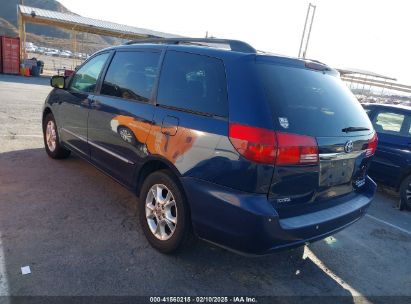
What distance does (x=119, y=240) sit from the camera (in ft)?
11.4

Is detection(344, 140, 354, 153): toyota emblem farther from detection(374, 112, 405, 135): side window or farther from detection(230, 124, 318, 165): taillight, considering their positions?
detection(374, 112, 405, 135): side window

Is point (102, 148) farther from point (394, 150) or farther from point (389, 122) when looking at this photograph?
point (389, 122)

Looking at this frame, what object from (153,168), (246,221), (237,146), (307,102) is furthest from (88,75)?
(246,221)

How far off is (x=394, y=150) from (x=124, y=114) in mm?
4592

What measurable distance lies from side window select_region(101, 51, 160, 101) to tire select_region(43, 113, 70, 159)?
A: 1.77m

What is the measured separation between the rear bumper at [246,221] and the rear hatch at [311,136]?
0.11 m

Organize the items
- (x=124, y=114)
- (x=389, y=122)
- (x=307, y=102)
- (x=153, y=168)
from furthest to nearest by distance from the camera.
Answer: (x=389, y=122) < (x=124, y=114) < (x=153, y=168) < (x=307, y=102)

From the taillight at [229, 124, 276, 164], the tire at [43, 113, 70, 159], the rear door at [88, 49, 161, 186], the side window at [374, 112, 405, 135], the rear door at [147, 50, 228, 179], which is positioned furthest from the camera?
the side window at [374, 112, 405, 135]

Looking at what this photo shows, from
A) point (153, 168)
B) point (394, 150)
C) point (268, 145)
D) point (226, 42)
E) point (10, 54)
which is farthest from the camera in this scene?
point (10, 54)

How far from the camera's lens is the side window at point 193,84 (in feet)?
9.24

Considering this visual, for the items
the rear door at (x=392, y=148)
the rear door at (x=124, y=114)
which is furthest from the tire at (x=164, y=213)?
the rear door at (x=392, y=148)

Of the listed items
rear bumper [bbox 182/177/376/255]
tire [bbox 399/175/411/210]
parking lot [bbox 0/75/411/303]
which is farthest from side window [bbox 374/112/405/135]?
rear bumper [bbox 182/177/376/255]

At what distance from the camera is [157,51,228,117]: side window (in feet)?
9.24

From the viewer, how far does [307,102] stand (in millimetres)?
2861
